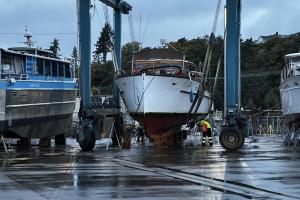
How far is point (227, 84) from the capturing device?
78.3 feet

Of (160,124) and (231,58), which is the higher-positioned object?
(231,58)

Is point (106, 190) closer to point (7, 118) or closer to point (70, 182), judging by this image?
point (70, 182)

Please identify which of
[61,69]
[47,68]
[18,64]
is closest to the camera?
[18,64]

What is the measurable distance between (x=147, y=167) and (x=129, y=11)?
1810cm

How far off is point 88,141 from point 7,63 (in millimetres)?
4656

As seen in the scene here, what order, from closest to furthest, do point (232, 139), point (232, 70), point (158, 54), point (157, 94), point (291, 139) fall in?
1. point (232, 139)
2. point (232, 70)
3. point (157, 94)
4. point (291, 139)
5. point (158, 54)

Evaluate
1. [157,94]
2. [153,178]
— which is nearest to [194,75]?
Result: [157,94]

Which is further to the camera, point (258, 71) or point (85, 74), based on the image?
point (258, 71)

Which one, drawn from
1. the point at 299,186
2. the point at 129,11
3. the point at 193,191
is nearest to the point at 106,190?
the point at 193,191

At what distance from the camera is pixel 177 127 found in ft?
86.5

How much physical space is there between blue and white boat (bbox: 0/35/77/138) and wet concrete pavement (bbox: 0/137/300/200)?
611 centimetres

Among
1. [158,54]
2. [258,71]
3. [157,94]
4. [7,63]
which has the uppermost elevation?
[258,71]

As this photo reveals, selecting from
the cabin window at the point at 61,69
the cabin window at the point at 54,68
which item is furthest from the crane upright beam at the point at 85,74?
the cabin window at the point at 61,69

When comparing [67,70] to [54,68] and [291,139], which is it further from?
[291,139]
